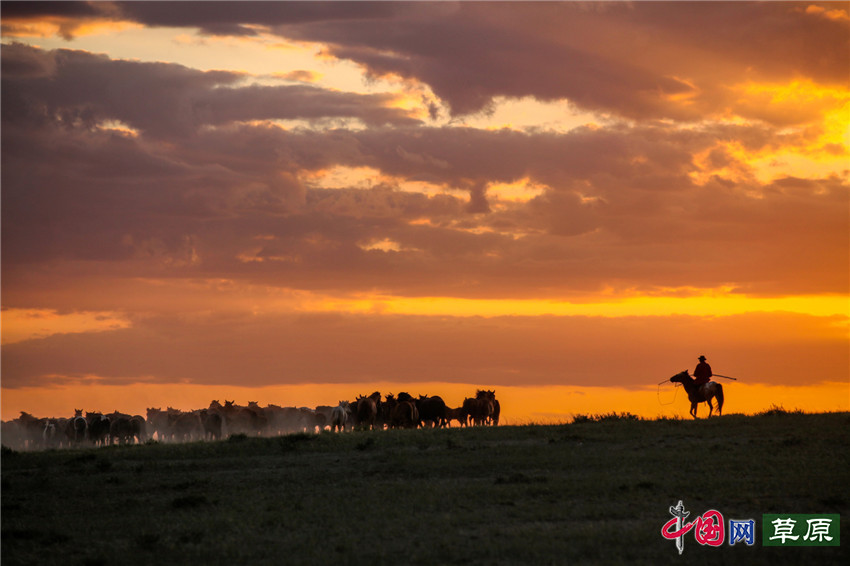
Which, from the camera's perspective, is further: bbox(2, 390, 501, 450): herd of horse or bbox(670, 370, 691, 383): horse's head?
bbox(2, 390, 501, 450): herd of horse

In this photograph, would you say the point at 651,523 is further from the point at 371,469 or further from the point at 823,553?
the point at 371,469

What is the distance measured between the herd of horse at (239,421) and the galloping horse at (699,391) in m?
15.6

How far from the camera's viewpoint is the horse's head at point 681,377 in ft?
135

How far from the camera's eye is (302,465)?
99.2ft

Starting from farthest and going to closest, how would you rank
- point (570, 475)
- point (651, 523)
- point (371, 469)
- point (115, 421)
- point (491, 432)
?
point (115, 421) < point (491, 432) < point (371, 469) < point (570, 475) < point (651, 523)

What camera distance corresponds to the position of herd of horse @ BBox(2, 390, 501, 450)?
2092 inches

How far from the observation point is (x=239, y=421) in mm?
59969

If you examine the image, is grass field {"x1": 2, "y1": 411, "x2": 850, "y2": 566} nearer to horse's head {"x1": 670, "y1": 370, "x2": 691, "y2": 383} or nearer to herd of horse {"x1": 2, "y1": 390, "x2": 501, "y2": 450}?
horse's head {"x1": 670, "y1": 370, "x2": 691, "y2": 383}

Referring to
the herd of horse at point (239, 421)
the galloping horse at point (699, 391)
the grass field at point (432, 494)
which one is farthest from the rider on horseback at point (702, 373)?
the herd of horse at point (239, 421)

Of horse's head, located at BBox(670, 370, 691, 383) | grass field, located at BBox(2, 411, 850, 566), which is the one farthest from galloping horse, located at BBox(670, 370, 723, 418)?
grass field, located at BBox(2, 411, 850, 566)

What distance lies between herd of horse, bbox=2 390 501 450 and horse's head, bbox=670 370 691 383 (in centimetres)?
1522

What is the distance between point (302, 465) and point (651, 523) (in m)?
13.4

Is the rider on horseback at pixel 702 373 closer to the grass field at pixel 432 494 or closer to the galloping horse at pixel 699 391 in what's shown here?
the galloping horse at pixel 699 391

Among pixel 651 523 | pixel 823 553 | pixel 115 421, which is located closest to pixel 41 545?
pixel 651 523
